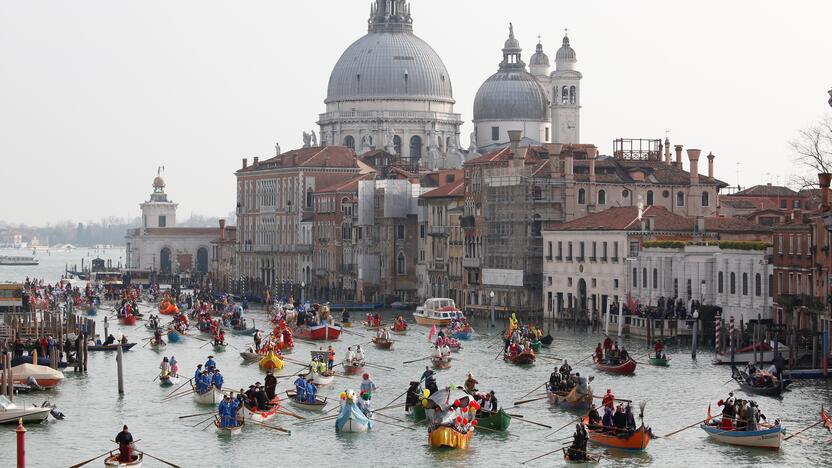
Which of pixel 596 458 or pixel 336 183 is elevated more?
pixel 336 183

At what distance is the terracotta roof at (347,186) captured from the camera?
437 ft

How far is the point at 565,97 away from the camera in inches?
5733

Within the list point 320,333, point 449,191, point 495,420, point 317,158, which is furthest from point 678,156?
point 495,420

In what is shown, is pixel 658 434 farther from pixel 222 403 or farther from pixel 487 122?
pixel 487 122

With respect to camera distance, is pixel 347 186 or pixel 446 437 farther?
pixel 347 186

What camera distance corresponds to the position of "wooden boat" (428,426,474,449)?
5056 cm

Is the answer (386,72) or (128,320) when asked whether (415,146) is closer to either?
(386,72)

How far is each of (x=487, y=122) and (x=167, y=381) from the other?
9209 cm

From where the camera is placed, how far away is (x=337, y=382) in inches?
2596

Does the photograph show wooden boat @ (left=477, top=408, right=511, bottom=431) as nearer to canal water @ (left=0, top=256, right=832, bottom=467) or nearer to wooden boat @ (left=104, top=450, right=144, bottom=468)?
canal water @ (left=0, top=256, right=832, bottom=467)

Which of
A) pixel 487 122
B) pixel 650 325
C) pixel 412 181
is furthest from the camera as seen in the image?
pixel 487 122

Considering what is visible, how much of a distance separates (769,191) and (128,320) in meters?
41.4

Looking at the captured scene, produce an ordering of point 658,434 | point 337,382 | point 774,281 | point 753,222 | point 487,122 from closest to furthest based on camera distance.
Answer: point 658,434 → point 337,382 → point 774,281 → point 753,222 → point 487,122

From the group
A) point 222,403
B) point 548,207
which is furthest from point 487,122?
point 222,403
